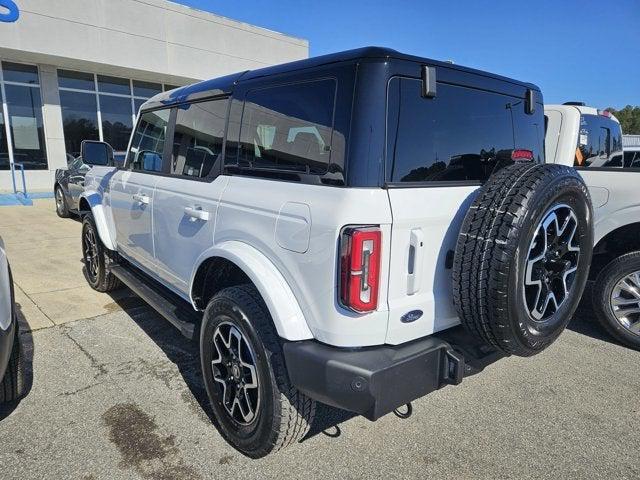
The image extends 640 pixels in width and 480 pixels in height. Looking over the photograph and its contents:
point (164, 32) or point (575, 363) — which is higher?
point (164, 32)

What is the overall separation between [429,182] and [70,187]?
9160mm

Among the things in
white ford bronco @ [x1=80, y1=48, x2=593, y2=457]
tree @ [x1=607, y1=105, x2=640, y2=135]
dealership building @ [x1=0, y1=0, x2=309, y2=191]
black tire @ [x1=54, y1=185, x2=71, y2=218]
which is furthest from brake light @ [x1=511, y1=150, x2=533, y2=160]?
tree @ [x1=607, y1=105, x2=640, y2=135]

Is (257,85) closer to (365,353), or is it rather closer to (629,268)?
(365,353)

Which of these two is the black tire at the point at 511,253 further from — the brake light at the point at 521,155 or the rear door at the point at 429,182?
the brake light at the point at 521,155

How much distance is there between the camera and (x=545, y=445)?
2.51 metres

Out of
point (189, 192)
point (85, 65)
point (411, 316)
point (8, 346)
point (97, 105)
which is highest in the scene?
point (85, 65)

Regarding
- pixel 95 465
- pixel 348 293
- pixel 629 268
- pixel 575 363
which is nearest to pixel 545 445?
pixel 575 363

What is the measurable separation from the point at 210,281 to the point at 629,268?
11.4 ft

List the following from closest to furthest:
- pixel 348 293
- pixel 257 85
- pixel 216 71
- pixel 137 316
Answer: pixel 348 293, pixel 257 85, pixel 137 316, pixel 216 71

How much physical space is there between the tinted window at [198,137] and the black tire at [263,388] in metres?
0.94

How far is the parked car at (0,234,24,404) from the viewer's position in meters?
2.24

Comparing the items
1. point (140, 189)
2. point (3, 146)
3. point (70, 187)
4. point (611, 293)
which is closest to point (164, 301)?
point (140, 189)

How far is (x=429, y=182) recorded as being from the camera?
2090 millimetres

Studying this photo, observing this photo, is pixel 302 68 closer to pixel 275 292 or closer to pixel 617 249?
pixel 275 292
